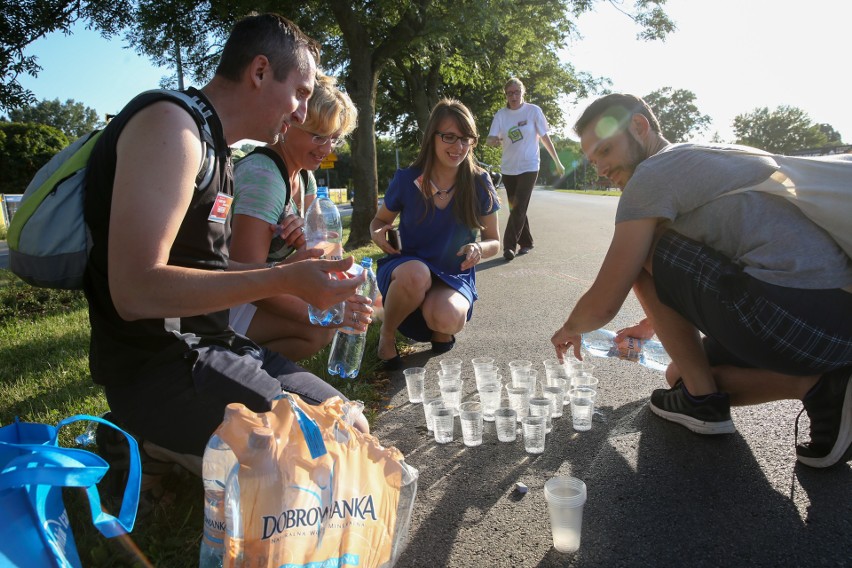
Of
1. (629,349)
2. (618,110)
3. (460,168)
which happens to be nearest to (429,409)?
(629,349)

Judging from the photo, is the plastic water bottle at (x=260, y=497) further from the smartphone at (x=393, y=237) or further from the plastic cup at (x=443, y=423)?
the smartphone at (x=393, y=237)

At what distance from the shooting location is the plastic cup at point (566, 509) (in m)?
2.04

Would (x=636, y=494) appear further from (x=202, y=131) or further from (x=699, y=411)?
(x=202, y=131)

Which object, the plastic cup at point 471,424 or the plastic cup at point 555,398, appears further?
the plastic cup at point 555,398

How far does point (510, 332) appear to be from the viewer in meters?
5.23

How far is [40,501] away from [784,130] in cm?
11536

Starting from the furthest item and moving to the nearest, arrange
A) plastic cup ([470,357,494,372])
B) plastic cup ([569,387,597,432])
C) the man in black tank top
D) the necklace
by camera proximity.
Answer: the necklace
plastic cup ([470,357,494,372])
plastic cup ([569,387,597,432])
the man in black tank top

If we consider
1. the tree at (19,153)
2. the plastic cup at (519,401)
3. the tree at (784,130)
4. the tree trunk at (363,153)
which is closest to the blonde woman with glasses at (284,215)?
the plastic cup at (519,401)

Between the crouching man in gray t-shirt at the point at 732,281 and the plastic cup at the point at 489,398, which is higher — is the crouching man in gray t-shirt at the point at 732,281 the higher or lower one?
the higher one

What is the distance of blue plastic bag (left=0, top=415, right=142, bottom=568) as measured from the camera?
1.32 m

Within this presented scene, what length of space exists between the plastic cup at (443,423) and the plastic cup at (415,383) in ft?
1.85

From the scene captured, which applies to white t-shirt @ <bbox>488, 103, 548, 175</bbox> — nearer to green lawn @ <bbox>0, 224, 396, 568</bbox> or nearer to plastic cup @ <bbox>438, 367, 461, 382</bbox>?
green lawn @ <bbox>0, 224, 396, 568</bbox>

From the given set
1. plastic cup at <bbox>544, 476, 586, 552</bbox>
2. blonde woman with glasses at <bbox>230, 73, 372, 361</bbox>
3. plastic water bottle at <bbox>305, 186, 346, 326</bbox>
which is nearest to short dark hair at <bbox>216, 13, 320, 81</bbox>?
blonde woman with glasses at <bbox>230, 73, 372, 361</bbox>

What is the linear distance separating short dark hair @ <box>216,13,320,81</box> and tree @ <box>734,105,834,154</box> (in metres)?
109
